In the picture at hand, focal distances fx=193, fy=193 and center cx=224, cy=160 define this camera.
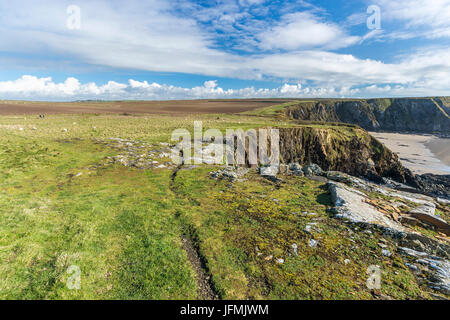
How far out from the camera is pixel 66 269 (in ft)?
25.7

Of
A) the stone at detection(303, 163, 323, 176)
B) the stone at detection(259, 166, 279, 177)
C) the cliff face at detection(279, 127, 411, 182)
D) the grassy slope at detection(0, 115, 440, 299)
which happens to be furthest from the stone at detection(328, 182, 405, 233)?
the cliff face at detection(279, 127, 411, 182)

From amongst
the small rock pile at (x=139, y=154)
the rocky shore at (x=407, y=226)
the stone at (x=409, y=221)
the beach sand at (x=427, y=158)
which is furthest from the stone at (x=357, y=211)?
the beach sand at (x=427, y=158)

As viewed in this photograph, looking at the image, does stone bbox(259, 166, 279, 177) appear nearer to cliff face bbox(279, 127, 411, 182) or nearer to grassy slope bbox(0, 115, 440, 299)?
grassy slope bbox(0, 115, 440, 299)

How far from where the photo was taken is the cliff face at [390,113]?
14988 centimetres

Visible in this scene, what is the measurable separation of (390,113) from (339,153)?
567 ft

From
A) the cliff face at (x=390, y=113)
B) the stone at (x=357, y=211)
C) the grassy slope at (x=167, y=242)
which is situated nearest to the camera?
the grassy slope at (x=167, y=242)

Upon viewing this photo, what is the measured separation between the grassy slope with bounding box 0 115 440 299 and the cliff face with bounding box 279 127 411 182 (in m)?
30.7

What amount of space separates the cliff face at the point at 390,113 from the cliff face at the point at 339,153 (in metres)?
92.7

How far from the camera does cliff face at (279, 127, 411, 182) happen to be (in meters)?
47.3

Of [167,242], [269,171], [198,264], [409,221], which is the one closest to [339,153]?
[269,171]

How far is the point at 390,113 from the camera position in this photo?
560 ft

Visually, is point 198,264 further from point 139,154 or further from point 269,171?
point 139,154

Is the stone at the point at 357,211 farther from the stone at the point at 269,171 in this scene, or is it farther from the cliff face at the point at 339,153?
the cliff face at the point at 339,153

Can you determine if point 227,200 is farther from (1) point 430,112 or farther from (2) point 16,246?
(1) point 430,112
